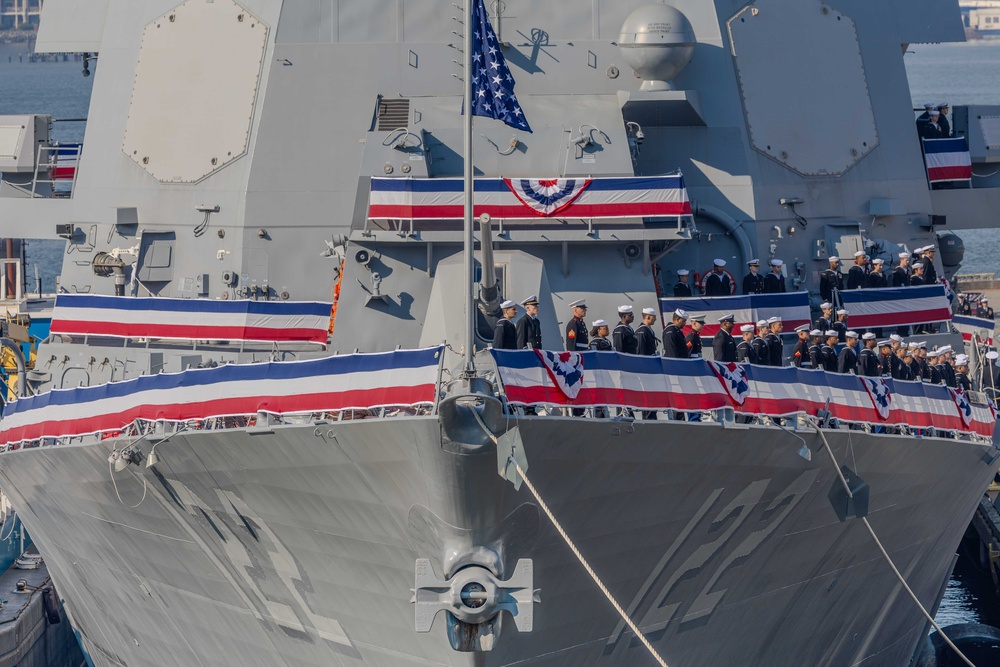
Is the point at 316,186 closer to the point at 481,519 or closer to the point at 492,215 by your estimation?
the point at 492,215

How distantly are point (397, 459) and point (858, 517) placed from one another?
4543 mm

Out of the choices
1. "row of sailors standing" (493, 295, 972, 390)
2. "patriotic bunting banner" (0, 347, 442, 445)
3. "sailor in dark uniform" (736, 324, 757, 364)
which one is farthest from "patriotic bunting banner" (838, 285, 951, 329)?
"patriotic bunting banner" (0, 347, 442, 445)

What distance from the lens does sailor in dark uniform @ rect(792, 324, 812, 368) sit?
47.6 feet

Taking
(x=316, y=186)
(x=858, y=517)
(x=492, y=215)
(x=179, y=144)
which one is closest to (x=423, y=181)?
(x=492, y=215)

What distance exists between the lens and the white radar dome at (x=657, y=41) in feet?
50.7

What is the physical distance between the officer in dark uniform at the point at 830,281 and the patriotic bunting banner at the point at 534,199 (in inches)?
94.6

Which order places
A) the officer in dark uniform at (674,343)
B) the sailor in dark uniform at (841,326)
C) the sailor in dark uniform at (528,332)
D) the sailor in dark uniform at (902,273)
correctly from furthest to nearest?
the sailor in dark uniform at (902,273), the sailor in dark uniform at (841,326), the officer in dark uniform at (674,343), the sailor in dark uniform at (528,332)

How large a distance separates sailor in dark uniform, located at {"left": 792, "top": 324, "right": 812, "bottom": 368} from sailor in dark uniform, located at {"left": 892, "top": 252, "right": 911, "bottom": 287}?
227 centimetres

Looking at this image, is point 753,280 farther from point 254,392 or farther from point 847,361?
point 254,392

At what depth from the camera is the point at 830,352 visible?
14.6 meters

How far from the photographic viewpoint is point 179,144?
16609 mm

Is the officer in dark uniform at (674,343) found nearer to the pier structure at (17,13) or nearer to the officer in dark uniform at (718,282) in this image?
the officer in dark uniform at (718,282)

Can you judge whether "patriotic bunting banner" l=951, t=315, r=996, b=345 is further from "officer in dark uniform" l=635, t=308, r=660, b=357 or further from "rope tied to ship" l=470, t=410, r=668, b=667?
"rope tied to ship" l=470, t=410, r=668, b=667

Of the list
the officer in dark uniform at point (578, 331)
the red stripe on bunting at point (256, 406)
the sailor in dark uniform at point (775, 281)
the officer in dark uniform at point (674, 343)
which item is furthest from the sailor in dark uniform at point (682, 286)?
the red stripe on bunting at point (256, 406)
